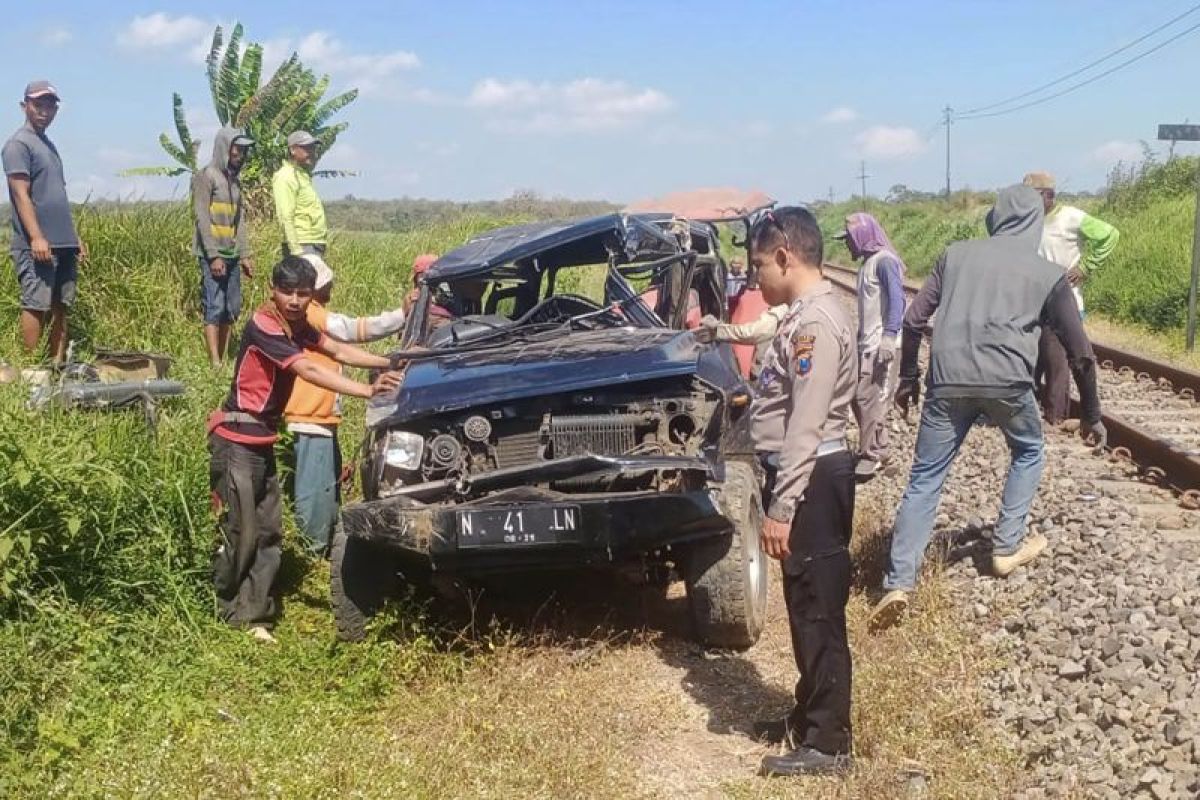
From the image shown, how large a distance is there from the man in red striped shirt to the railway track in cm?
517

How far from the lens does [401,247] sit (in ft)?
53.8

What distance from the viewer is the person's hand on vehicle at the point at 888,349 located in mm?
7879

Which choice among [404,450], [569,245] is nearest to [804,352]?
[404,450]

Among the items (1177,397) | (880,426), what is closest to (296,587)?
(880,426)

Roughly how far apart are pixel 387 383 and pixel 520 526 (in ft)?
4.76

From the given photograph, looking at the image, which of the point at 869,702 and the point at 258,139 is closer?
the point at 869,702

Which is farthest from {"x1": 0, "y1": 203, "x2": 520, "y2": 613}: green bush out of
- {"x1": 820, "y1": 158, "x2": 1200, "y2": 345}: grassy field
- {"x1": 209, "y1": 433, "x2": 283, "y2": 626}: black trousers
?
{"x1": 820, "y1": 158, "x2": 1200, "y2": 345}: grassy field

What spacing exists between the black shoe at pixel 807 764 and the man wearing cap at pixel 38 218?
241 inches

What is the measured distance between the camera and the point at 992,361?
18.7ft

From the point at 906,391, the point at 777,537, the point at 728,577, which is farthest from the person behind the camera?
the point at 906,391

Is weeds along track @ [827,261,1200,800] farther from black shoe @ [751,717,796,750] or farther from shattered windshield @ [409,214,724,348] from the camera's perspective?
shattered windshield @ [409,214,724,348]

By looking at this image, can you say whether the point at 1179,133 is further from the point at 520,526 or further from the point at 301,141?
the point at 520,526

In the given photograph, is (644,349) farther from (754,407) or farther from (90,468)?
(90,468)

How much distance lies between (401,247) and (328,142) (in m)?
6.85
